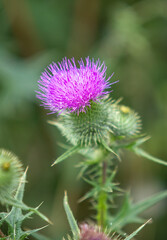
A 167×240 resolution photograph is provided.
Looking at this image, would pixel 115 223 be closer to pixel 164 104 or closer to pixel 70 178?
pixel 70 178

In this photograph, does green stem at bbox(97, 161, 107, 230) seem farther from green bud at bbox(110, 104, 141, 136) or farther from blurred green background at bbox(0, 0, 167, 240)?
blurred green background at bbox(0, 0, 167, 240)

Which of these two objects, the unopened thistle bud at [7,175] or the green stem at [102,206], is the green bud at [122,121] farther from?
the unopened thistle bud at [7,175]

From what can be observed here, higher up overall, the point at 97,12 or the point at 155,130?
the point at 97,12

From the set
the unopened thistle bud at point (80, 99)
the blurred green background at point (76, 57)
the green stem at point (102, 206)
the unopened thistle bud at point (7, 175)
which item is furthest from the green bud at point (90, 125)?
the blurred green background at point (76, 57)

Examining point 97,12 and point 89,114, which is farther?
point 97,12

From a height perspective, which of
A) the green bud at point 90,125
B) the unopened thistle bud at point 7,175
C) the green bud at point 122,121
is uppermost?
the green bud at point 122,121

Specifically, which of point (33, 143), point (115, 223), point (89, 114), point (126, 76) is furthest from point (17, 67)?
point (115, 223)

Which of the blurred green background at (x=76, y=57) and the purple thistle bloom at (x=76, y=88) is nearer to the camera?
the purple thistle bloom at (x=76, y=88)

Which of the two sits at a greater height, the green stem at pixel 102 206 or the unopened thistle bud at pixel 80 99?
the unopened thistle bud at pixel 80 99
